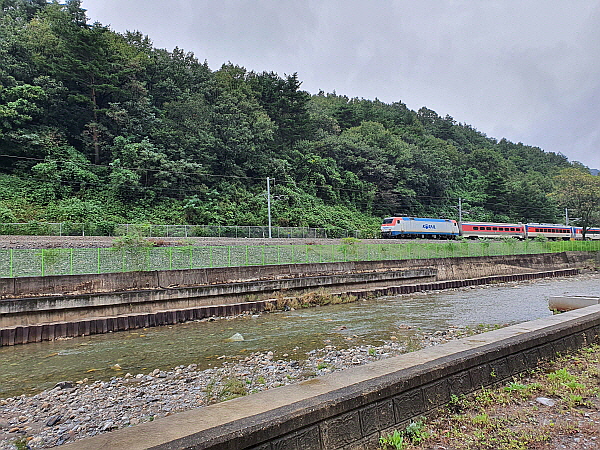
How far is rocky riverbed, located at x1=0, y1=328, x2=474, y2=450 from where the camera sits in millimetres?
7265

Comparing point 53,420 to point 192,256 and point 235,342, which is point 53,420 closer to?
point 235,342

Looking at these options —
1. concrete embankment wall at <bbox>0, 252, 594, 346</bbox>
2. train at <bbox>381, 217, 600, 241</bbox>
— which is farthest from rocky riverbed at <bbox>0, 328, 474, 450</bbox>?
train at <bbox>381, 217, 600, 241</bbox>

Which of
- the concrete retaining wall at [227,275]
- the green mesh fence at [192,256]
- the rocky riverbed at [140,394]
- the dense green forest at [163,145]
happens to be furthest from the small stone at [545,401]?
the dense green forest at [163,145]

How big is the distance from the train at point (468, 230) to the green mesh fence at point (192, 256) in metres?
12.3

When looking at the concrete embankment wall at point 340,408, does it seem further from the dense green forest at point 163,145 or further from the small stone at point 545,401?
the dense green forest at point 163,145

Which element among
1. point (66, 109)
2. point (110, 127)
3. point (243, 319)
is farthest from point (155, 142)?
point (243, 319)

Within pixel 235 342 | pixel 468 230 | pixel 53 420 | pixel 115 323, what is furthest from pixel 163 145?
pixel 468 230

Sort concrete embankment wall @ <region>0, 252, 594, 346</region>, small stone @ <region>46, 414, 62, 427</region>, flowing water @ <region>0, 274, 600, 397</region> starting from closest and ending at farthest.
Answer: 1. small stone @ <region>46, 414, 62, 427</region>
2. flowing water @ <region>0, 274, 600, 397</region>
3. concrete embankment wall @ <region>0, 252, 594, 346</region>

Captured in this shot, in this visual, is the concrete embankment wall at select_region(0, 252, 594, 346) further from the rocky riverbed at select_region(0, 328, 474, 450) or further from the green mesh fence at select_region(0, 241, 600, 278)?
the rocky riverbed at select_region(0, 328, 474, 450)

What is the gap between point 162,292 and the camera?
750 inches

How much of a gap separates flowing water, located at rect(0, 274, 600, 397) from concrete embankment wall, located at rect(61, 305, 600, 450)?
23.7 ft

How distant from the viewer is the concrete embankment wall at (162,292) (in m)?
15.7

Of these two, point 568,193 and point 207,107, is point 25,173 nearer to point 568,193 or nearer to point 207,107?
point 207,107

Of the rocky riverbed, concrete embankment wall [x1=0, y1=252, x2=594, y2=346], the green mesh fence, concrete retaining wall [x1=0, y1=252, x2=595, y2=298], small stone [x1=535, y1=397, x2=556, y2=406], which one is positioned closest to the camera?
small stone [x1=535, y1=397, x2=556, y2=406]
